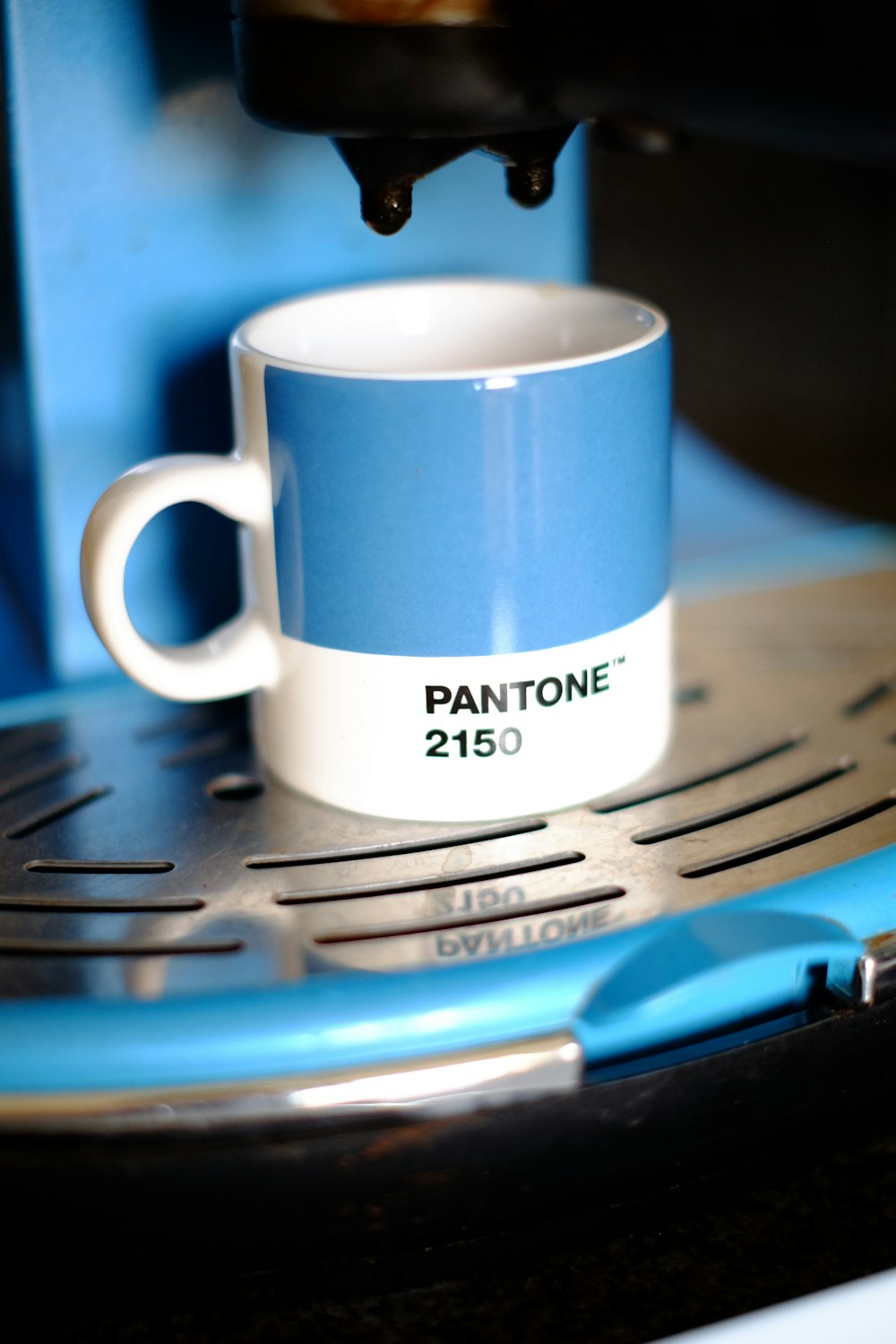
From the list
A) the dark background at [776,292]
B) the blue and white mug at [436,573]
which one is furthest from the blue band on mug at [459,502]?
the dark background at [776,292]

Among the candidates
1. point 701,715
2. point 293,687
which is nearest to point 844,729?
point 701,715

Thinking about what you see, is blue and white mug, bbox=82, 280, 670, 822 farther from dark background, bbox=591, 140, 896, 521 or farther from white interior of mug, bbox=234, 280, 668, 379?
dark background, bbox=591, 140, 896, 521

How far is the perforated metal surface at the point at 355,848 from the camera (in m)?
0.32

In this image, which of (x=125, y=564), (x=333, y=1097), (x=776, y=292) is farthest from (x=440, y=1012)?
(x=776, y=292)

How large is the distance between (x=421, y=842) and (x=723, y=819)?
75mm

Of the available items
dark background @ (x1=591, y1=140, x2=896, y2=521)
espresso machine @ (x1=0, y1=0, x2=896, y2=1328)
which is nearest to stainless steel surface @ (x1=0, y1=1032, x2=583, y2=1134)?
espresso machine @ (x1=0, y1=0, x2=896, y2=1328)

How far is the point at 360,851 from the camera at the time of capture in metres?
0.36

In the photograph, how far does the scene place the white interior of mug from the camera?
0.40 metres

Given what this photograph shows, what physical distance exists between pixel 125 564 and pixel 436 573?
3.0 inches

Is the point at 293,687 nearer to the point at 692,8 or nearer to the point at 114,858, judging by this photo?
the point at 114,858

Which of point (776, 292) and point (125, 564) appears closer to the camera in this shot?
point (125, 564)

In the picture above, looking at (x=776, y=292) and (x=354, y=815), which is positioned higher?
(x=776, y=292)

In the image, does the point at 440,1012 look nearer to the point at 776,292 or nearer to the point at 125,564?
the point at 125,564

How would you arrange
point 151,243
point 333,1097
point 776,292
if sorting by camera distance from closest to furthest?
point 333,1097 < point 151,243 < point 776,292
